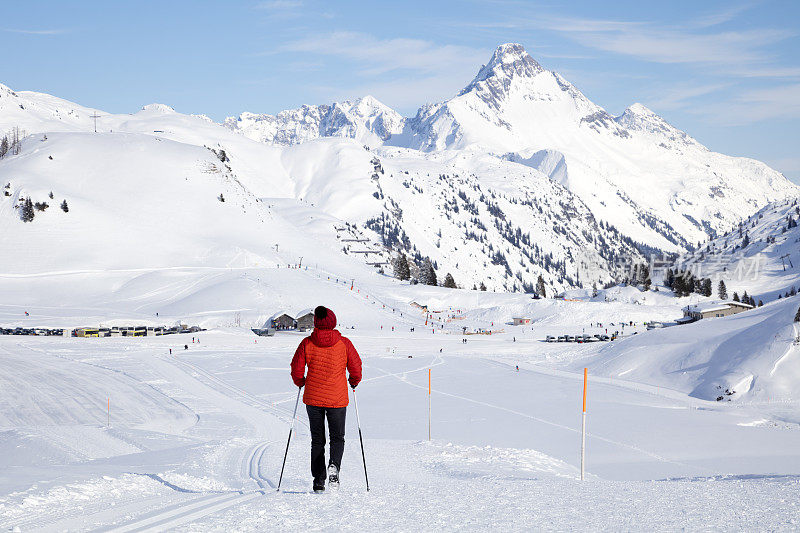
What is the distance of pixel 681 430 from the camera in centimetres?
2872

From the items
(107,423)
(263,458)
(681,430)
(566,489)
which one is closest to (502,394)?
(681,430)

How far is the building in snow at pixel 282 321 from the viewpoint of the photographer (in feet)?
299

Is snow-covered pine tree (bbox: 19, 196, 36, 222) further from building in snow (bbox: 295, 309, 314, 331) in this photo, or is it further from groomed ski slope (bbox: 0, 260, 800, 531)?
groomed ski slope (bbox: 0, 260, 800, 531)

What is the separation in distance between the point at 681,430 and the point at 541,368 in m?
27.6

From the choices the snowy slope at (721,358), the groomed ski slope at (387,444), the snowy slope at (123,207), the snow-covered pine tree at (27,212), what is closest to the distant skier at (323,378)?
the groomed ski slope at (387,444)

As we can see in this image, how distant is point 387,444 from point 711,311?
9704 cm

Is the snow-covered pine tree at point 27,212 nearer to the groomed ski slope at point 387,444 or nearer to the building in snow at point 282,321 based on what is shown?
the building in snow at point 282,321

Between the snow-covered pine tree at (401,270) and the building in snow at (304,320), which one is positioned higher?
the snow-covered pine tree at (401,270)

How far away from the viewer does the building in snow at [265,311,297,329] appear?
91.0 meters

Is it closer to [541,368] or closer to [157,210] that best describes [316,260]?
[157,210]

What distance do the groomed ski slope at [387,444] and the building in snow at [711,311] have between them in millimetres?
39032

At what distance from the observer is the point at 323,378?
10.1 metres

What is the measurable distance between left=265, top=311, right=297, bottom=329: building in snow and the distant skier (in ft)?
269

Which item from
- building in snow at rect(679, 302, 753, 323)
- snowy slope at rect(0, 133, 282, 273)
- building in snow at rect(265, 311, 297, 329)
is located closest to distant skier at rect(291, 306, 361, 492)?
building in snow at rect(265, 311, 297, 329)
